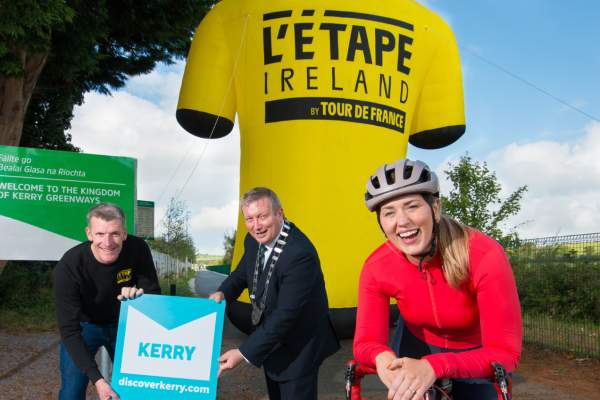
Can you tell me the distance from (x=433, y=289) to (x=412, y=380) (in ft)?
1.51

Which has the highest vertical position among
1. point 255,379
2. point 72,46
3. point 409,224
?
point 72,46

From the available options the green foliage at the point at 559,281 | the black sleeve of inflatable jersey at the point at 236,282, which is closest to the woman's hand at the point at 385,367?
the black sleeve of inflatable jersey at the point at 236,282

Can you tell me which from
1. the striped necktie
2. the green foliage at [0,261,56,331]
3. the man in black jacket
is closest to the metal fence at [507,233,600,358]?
the striped necktie

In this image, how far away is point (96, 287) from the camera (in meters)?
3.44

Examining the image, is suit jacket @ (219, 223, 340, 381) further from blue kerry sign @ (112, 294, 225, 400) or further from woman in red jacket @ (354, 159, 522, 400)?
woman in red jacket @ (354, 159, 522, 400)

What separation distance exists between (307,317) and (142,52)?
10.7 m

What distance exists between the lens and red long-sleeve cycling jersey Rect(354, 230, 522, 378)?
2.08 m

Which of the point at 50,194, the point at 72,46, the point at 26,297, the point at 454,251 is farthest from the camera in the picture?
the point at 26,297

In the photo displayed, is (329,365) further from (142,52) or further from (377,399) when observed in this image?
(142,52)

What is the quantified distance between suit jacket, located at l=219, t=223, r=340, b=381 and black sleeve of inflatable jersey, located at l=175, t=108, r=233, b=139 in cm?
448

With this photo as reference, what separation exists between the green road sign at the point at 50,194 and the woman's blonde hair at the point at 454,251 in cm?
399

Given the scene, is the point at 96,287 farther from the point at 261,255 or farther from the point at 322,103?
the point at 322,103

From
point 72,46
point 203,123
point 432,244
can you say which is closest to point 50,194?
point 203,123

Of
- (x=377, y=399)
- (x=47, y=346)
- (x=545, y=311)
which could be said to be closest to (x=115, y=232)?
(x=377, y=399)
